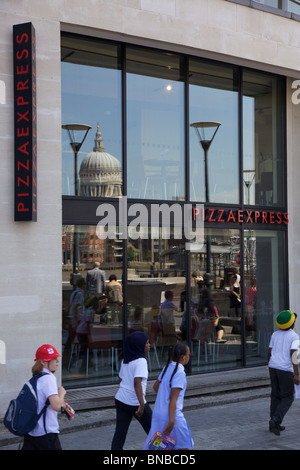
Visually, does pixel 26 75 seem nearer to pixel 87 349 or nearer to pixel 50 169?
pixel 50 169

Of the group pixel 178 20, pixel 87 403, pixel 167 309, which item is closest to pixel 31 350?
pixel 87 403

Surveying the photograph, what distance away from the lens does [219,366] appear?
1276cm

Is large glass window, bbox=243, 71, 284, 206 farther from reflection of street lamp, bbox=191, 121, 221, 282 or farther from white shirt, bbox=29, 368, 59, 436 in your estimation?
white shirt, bbox=29, 368, 59, 436

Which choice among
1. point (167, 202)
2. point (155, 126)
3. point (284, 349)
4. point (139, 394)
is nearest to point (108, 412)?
point (284, 349)

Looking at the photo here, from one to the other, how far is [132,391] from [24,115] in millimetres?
4863

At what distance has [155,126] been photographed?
1213 centimetres

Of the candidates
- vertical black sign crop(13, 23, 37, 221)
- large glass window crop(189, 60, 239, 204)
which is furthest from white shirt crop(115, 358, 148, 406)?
large glass window crop(189, 60, 239, 204)

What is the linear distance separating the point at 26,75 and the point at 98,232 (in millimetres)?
3132

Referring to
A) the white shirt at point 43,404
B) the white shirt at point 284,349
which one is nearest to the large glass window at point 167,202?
the white shirt at point 284,349

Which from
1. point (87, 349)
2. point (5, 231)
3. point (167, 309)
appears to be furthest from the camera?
point (167, 309)

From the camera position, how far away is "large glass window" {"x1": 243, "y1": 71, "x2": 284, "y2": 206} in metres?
13.5

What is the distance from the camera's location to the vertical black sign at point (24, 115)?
952cm

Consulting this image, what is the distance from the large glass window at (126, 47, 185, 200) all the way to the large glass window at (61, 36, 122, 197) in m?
0.32

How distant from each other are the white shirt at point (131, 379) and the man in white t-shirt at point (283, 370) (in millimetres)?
2896
